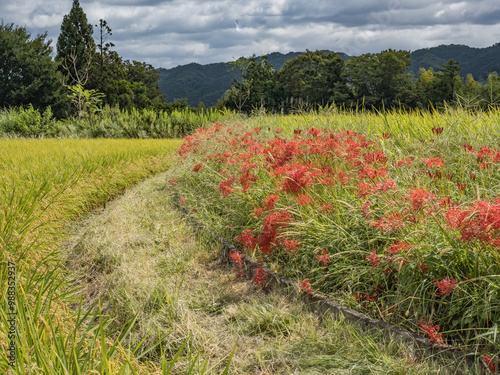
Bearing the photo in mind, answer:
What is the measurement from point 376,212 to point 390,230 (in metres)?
0.53

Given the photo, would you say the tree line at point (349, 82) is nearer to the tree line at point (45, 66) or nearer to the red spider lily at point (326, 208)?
the tree line at point (45, 66)

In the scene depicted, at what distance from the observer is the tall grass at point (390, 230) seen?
213cm

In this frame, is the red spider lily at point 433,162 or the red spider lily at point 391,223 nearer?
the red spider lily at point 391,223

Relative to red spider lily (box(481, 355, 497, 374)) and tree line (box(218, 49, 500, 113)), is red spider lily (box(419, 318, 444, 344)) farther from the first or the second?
tree line (box(218, 49, 500, 113))

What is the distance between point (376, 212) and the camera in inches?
112

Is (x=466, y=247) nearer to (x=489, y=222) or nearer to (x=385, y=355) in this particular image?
(x=489, y=222)

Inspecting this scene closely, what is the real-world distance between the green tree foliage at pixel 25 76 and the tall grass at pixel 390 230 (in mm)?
31348

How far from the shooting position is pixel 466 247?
222 cm

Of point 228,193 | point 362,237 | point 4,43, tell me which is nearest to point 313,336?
point 362,237

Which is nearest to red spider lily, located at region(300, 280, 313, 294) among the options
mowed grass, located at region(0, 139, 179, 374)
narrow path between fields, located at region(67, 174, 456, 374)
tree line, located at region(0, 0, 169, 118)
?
narrow path between fields, located at region(67, 174, 456, 374)

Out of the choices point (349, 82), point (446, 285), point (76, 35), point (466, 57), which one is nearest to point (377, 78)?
point (349, 82)

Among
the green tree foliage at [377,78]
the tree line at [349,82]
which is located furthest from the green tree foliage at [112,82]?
the green tree foliage at [377,78]

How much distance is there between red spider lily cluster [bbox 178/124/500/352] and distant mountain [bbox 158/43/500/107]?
197ft

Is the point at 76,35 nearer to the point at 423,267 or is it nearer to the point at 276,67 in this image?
the point at 276,67
